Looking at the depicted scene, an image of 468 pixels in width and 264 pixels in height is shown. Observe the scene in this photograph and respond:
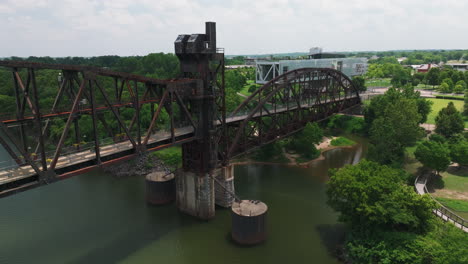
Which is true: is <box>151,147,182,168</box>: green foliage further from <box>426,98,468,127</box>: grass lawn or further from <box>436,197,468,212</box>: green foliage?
<box>426,98,468,127</box>: grass lawn

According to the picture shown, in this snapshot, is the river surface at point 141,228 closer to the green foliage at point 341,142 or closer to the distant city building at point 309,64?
the green foliage at point 341,142

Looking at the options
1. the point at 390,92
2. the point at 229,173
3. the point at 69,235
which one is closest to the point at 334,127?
the point at 390,92

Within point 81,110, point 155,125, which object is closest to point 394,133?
point 155,125

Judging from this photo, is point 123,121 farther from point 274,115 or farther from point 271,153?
point 271,153

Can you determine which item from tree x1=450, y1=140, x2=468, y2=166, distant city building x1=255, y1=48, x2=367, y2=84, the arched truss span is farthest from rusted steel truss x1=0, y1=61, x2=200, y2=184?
distant city building x1=255, y1=48, x2=367, y2=84

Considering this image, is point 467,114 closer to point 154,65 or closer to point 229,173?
point 229,173
